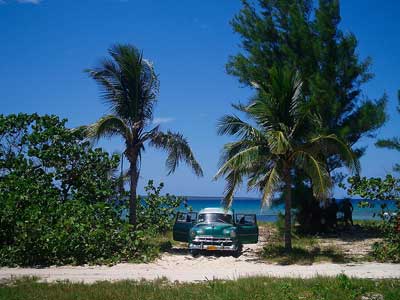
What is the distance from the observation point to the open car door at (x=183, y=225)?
17698 mm

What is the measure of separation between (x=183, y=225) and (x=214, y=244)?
210 cm

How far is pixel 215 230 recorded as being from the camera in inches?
642

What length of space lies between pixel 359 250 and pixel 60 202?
1193cm

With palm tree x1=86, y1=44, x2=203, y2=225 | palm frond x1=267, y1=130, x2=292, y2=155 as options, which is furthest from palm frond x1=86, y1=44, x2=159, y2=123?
palm frond x1=267, y1=130, x2=292, y2=155

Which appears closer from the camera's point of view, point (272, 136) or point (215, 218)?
point (272, 136)

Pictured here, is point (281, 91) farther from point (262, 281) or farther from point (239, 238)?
point (262, 281)

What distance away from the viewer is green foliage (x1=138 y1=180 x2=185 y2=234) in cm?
2083

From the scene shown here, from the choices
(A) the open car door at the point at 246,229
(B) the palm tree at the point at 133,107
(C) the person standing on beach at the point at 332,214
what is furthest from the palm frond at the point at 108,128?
(C) the person standing on beach at the point at 332,214

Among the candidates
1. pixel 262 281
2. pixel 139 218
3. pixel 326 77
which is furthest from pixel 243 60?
pixel 262 281

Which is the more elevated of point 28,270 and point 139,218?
point 139,218

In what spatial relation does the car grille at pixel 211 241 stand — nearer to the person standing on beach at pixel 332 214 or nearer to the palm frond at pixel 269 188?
the palm frond at pixel 269 188

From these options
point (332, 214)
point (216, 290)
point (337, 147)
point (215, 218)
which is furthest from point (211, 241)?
point (332, 214)

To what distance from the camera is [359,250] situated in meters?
17.6

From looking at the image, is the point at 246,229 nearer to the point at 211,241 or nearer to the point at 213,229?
the point at 213,229
